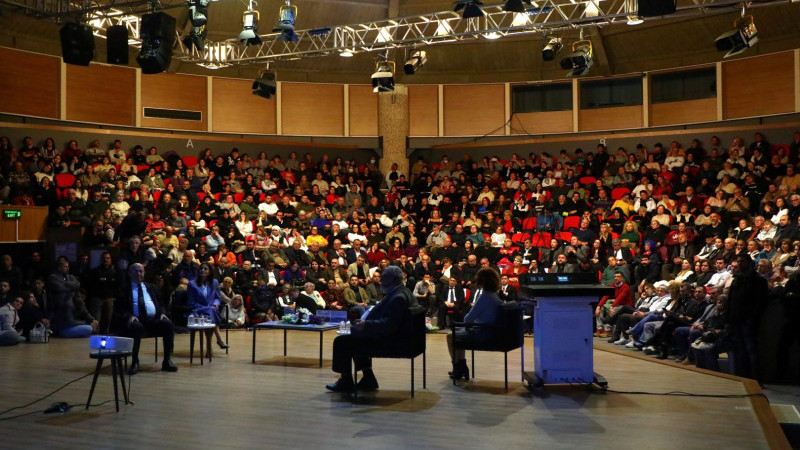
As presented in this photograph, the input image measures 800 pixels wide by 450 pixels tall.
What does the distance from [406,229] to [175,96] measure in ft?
20.6

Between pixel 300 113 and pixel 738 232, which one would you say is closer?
pixel 738 232

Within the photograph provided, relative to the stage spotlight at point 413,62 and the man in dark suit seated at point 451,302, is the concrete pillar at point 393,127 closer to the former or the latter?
the stage spotlight at point 413,62

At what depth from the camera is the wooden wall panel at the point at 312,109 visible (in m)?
19.3

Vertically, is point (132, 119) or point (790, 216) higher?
point (132, 119)

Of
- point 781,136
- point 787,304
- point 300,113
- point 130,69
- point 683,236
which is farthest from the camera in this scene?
point 300,113

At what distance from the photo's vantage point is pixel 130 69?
57.1 feet

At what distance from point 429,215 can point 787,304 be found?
10.4m

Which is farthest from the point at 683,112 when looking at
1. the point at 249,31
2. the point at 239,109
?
the point at 239,109

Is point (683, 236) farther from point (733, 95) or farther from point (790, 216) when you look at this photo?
point (733, 95)

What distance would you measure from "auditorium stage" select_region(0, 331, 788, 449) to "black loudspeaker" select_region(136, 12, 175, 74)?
16.2 ft

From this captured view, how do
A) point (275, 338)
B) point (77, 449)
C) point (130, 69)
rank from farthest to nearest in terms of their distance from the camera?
point (130, 69)
point (275, 338)
point (77, 449)

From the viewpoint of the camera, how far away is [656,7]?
10.6 meters

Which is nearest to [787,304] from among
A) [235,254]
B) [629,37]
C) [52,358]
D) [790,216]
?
[790,216]

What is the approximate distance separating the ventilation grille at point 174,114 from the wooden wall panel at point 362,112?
Result: 12.3ft
